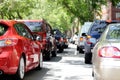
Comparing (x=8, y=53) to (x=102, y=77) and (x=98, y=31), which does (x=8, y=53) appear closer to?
(x=102, y=77)

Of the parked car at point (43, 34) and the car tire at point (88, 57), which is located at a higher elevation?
the parked car at point (43, 34)

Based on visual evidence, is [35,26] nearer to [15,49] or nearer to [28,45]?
[28,45]

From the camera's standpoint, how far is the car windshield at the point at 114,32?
27.4 feet

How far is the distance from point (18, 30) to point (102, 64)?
3870 mm

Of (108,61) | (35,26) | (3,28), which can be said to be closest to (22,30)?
(3,28)

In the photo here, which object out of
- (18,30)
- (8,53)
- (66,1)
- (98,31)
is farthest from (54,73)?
(66,1)

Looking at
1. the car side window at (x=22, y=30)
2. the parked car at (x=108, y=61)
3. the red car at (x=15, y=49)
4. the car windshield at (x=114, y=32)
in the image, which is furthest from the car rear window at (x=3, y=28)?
the parked car at (x=108, y=61)

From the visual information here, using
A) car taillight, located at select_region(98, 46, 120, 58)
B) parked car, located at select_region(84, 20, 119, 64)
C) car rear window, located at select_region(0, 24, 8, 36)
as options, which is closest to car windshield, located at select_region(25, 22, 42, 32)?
parked car, located at select_region(84, 20, 119, 64)

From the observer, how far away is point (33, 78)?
11.3m

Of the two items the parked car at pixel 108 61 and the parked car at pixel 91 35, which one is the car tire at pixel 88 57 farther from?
the parked car at pixel 108 61

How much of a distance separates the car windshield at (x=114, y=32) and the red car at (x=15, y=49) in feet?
7.35

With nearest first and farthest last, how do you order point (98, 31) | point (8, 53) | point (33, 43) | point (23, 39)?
point (8, 53) → point (23, 39) → point (33, 43) → point (98, 31)

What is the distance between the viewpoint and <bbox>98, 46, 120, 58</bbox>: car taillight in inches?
286

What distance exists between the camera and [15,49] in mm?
9805
